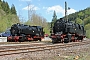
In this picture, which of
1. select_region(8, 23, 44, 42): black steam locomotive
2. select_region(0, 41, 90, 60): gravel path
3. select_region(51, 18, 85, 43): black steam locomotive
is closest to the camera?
select_region(0, 41, 90, 60): gravel path

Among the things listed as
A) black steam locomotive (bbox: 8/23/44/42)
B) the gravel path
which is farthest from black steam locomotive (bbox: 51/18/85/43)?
the gravel path

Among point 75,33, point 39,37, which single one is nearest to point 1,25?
Result: point 39,37

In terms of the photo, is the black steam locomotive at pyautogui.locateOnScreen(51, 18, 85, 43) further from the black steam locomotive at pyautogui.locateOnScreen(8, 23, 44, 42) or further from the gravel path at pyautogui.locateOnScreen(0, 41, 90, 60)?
the gravel path at pyautogui.locateOnScreen(0, 41, 90, 60)

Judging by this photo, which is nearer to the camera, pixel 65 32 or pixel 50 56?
pixel 50 56

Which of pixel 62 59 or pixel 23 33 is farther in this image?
pixel 23 33

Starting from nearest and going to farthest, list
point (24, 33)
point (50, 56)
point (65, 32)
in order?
1. point (50, 56)
2. point (65, 32)
3. point (24, 33)

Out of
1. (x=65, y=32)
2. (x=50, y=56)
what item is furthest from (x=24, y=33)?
(x=50, y=56)

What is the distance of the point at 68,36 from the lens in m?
26.6

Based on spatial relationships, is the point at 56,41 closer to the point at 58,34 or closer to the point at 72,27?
the point at 58,34

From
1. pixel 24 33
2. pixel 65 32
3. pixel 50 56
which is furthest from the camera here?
pixel 24 33

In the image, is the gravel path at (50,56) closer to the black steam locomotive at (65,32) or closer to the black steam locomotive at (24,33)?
the black steam locomotive at (65,32)

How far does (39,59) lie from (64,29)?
17246mm

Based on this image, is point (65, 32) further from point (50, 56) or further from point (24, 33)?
point (50, 56)

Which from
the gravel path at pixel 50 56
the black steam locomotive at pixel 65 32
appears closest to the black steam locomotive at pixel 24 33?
the black steam locomotive at pixel 65 32
